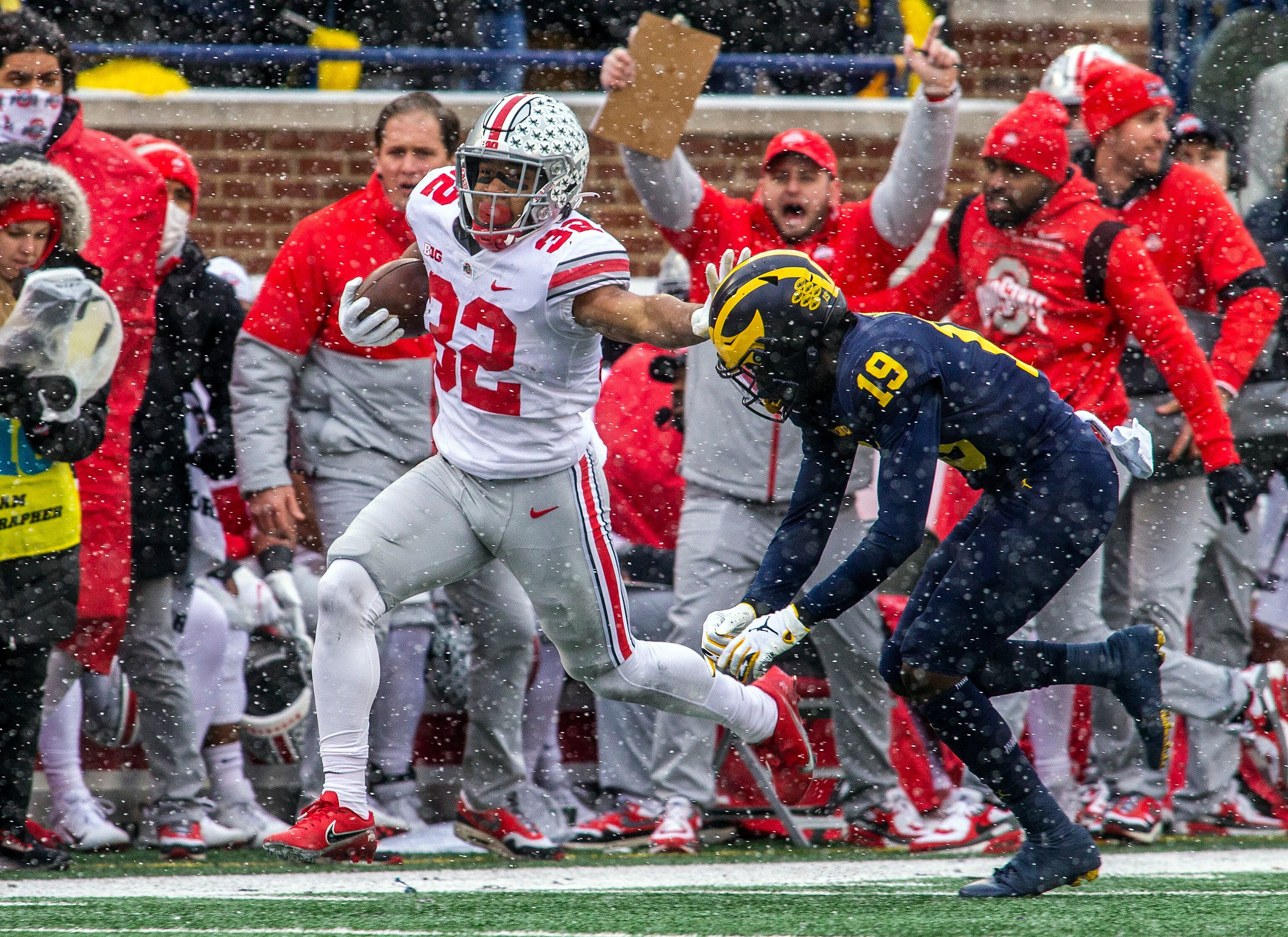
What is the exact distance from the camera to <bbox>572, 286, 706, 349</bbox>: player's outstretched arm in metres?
4.19

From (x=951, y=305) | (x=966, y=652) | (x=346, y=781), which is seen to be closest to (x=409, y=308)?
(x=346, y=781)

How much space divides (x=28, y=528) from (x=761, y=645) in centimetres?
225

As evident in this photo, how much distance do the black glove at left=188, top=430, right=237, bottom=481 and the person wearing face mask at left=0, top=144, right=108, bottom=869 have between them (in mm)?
802

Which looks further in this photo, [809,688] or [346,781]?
[809,688]

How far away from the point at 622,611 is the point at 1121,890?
56.9 inches

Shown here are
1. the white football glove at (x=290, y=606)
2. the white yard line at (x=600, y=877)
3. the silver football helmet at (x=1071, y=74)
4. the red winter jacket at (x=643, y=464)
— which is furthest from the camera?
the silver football helmet at (x=1071, y=74)

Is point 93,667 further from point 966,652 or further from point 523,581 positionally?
point 966,652

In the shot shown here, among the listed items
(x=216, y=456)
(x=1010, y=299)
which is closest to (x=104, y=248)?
(x=216, y=456)

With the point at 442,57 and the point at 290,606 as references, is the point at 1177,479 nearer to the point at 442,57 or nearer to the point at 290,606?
the point at 290,606

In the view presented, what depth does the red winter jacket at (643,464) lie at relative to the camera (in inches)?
256

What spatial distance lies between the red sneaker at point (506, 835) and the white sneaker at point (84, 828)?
1087mm

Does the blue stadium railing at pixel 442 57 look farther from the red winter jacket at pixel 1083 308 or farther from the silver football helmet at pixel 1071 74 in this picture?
the red winter jacket at pixel 1083 308

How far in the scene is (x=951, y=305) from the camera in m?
6.15

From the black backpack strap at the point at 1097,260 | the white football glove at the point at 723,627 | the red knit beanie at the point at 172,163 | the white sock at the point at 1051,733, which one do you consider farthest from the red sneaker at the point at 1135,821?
the red knit beanie at the point at 172,163
